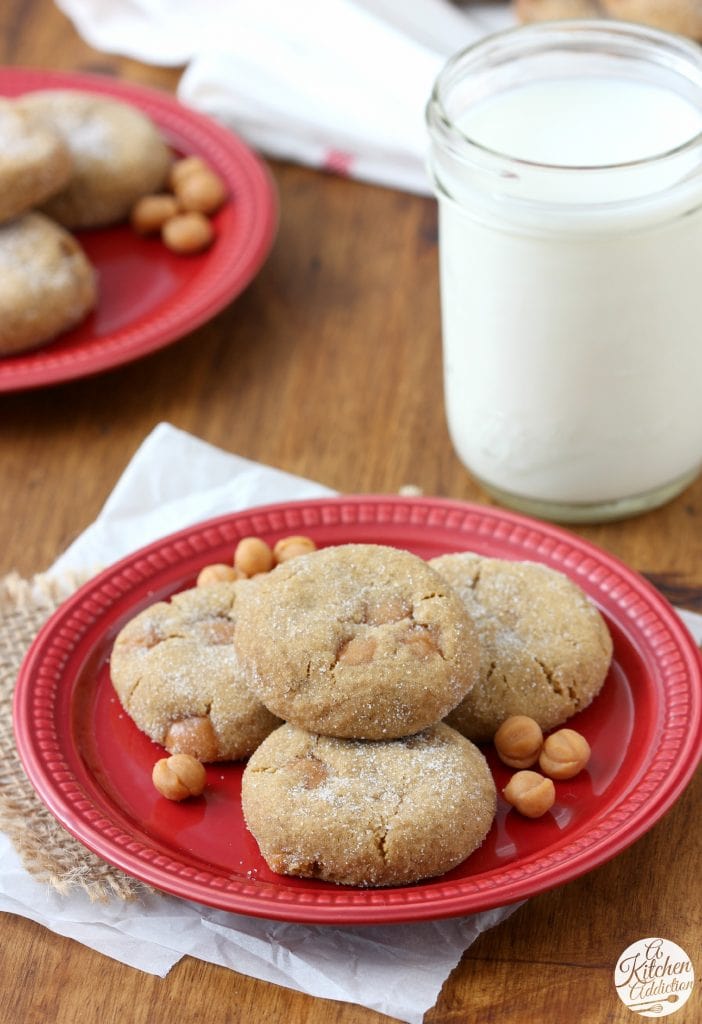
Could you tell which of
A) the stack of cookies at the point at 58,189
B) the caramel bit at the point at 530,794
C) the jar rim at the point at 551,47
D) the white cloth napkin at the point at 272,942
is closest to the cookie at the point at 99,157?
the stack of cookies at the point at 58,189

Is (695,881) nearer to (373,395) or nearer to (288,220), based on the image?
(373,395)

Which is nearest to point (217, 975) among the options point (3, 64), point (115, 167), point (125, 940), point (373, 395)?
point (125, 940)

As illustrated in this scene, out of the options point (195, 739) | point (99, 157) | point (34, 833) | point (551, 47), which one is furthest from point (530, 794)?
point (99, 157)

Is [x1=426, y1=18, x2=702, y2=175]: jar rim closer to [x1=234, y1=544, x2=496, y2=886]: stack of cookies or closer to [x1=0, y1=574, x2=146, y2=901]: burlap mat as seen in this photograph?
[x1=234, y1=544, x2=496, y2=886]: stack of cookies

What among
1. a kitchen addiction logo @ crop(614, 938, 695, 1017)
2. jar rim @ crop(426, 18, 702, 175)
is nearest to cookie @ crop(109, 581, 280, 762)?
a kitchen addiction logo @ crop(614, 938, 695, 1017)

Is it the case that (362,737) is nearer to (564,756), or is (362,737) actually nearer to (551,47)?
(564,756)
